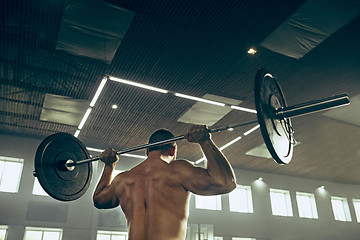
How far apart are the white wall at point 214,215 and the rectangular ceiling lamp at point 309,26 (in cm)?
585

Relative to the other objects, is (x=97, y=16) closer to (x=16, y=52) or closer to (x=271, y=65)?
(x=16, y=52)

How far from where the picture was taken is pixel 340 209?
1178cm

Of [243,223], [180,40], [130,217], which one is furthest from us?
[243,223]

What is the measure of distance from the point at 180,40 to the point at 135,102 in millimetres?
1958

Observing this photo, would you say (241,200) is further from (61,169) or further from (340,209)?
(61,169)

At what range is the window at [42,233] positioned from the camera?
7223 millimetres

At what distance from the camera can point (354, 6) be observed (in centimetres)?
395

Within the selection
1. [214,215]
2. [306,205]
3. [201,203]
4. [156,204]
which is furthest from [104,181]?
[306,205]

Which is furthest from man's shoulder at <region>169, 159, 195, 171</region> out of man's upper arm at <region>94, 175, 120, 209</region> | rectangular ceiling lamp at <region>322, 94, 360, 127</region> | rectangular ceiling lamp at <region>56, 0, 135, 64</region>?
rectangular ceiling lamp at <region>322, 94, 360, 127</region>

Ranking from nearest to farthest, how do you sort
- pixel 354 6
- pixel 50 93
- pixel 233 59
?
pixel 354 6, pixel 233 59, pixel 50 93

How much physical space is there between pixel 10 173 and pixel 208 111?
Answer: 511cm

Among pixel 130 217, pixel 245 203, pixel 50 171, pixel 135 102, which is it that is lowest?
pixel 130 217

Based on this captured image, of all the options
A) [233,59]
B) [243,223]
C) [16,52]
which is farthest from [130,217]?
[243,223]

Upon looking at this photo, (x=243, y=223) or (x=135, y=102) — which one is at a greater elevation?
(x=135, y=102)
